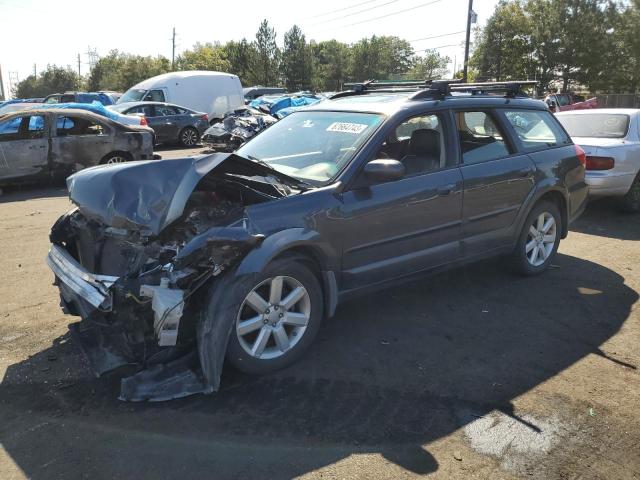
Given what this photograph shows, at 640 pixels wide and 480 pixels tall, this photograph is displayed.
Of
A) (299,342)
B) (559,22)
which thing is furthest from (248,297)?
(559,22)

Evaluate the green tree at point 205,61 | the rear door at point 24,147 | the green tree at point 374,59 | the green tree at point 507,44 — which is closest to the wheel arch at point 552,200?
the rear door at point 24,147

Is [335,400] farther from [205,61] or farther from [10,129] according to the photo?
[205,61]

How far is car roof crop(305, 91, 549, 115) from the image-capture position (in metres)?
4.35

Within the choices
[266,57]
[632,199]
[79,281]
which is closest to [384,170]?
[79,281]

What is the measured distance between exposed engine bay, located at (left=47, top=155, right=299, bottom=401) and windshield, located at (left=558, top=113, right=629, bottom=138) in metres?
6.50

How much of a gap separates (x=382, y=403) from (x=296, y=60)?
55.5 meters

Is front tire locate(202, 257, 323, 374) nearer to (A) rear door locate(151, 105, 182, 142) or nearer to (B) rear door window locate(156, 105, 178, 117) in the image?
(A) rear door locate(151, 105, 182, 142)

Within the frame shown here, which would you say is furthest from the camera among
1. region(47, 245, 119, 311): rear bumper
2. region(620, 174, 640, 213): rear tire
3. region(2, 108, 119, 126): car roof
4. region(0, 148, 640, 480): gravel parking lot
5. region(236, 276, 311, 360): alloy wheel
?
region(2, 108, 119, 126): car roof

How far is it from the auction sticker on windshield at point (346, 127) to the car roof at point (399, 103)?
183 mm

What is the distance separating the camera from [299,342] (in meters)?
3.68

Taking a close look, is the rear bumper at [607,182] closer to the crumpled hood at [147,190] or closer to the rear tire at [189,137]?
the crumpled hood at [147,190]

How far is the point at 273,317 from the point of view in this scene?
3.54m

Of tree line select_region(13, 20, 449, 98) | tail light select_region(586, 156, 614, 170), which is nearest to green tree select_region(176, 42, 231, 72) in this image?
tree line select_region(13, 20, 449, 98)

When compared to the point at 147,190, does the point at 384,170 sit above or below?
above
